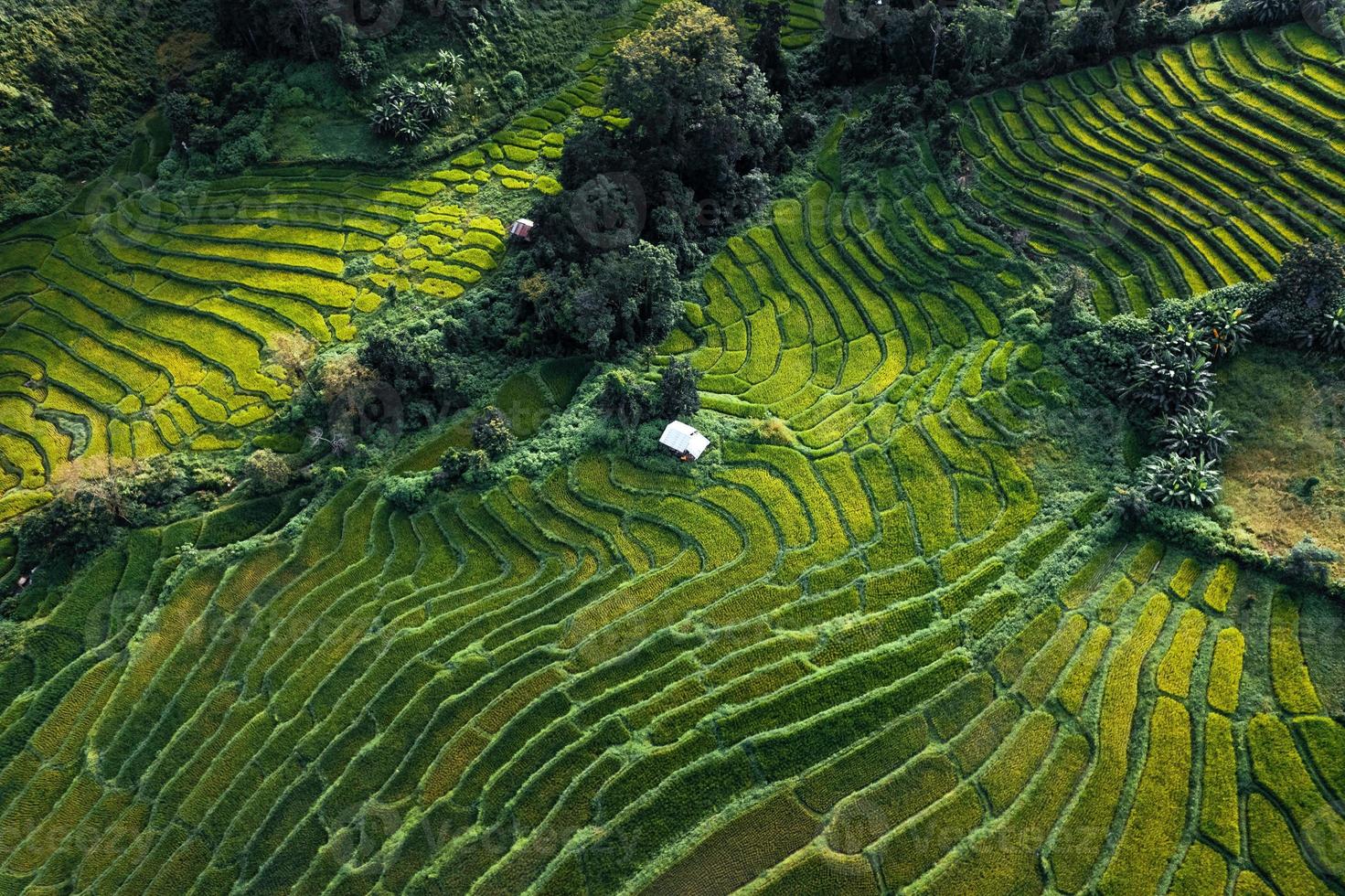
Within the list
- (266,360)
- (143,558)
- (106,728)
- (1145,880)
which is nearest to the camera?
(1145,880)

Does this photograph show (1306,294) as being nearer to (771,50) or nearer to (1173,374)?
(1173,374)

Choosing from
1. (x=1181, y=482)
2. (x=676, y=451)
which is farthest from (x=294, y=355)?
(x=1181, y=482)

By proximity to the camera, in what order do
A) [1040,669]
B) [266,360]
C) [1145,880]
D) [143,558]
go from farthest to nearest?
[266,360]
[143,558]
[1040,669]
[1145,880]

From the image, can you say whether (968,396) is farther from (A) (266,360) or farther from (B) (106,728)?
(B) (106,728)

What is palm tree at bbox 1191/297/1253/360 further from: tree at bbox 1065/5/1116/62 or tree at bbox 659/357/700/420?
tree at bbox 659/357/700/420

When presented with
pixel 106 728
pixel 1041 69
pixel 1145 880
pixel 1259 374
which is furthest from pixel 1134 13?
pixel 106 728
